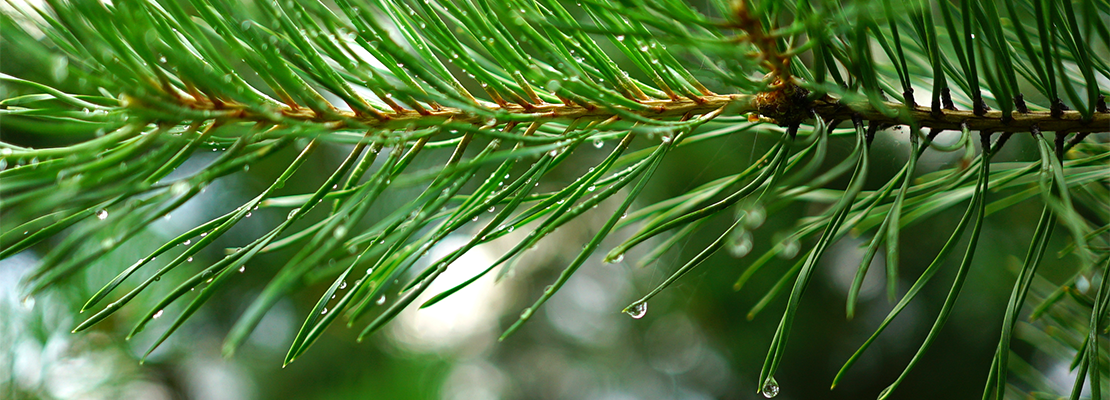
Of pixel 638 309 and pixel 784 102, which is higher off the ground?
pixel 784 102

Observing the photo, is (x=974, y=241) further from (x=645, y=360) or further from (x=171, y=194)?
(x=645, y=360)

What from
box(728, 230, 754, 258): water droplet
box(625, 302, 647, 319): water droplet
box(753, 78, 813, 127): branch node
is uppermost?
box(753, 78, 813, 127): branch node

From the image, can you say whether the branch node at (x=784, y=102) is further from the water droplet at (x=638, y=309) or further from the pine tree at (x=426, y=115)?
the water droplet at (x=638, y=309)

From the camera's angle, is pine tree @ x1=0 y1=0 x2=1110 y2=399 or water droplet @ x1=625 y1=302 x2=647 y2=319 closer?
pine tree @ x1=0 y1=0 x2=1110 y2=399

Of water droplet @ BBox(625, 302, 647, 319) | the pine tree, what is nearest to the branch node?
the pine tree

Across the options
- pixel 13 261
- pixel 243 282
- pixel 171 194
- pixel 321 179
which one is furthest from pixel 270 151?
pixel 243 282

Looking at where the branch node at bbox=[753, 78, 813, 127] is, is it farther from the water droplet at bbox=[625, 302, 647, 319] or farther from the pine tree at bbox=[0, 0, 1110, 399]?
the water droplet at bbox=[625, 302, 647, 319]

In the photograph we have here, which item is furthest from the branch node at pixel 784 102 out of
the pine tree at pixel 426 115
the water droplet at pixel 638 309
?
the water droplet at pixel 638 309

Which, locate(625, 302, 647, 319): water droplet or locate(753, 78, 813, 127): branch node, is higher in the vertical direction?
locate(753, 78, 813, 127): branch node

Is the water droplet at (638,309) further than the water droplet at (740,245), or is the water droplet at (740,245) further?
the water droplet at (638,309)

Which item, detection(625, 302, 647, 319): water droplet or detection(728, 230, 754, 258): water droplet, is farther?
detection(625, 302, 647, 319): water droplet

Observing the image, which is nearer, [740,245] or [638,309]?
[740,245]
